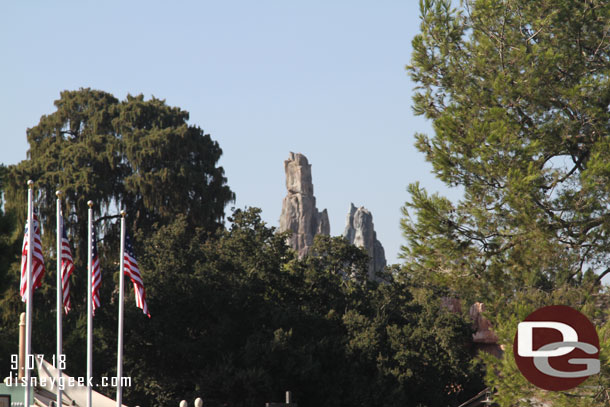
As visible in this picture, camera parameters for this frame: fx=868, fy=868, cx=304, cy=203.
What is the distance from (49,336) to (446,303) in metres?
30.6

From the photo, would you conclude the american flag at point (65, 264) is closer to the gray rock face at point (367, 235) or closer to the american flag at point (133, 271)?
the american flag at point (133, 271)

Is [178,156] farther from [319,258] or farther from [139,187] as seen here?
A: [319,258]

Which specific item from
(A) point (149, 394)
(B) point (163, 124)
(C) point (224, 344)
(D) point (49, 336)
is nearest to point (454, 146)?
(C) point (224, 344)

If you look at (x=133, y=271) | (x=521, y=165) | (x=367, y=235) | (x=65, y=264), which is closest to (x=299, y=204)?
(x=367, y=235)

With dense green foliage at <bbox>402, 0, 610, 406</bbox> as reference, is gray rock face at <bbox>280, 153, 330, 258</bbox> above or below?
above

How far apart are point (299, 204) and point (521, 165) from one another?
340 feet

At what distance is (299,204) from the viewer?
117 m

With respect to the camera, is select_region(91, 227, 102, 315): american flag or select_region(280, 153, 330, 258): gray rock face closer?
select_region(91, 227, 102, 315): american flag

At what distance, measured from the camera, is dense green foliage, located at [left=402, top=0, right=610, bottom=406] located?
1292 cm

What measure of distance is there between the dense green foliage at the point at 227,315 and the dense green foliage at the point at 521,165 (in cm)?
2231

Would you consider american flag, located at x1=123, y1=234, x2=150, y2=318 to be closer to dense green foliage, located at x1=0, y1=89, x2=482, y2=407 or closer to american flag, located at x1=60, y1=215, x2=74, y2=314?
american flag, located at x1=60, y1=215, x2=74, y2=314

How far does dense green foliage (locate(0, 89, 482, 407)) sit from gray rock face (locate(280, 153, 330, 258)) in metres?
65.6

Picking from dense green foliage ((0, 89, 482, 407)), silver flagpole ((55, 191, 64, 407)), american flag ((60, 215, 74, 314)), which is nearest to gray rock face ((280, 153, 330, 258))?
dense green foliage ((0, 89, 482, 407))

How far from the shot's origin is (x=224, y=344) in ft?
124
